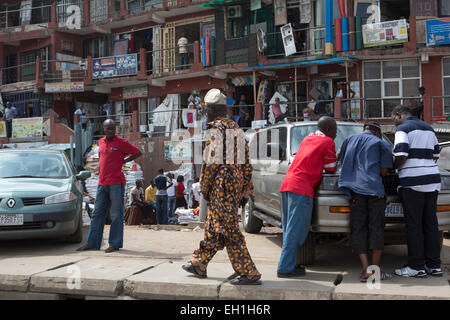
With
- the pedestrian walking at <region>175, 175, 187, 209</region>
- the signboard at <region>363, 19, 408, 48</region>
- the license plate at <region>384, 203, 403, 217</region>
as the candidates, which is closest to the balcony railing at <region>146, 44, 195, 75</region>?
the signboard at <region>363, 19, 408, 48</region>

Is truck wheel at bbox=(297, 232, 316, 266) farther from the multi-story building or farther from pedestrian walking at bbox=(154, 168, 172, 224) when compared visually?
the multi-story building

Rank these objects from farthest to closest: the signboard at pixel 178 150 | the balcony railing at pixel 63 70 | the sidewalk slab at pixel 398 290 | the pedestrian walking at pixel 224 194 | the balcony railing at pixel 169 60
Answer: the balcony railing at pixel 63 70
the balcony railing at pixel 169 60
the signboard at pixel 178 150
the pedestrian walking at pixel 224 194
the sidewalk slab at pixel 398 290

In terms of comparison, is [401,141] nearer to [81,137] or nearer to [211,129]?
[211,129]

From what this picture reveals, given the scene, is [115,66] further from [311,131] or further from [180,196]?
[311,131]

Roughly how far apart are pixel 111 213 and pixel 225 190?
8.63 feet

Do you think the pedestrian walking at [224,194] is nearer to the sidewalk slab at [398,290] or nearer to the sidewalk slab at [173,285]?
the sidewalk slab at [173,285]

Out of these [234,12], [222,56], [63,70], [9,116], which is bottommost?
[9,116]

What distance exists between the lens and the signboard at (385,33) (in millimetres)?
18766

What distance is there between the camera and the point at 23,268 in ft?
18.6

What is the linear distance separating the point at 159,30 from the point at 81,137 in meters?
7.52

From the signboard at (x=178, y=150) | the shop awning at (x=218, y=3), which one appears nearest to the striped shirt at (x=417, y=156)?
the signboard at (x=178, y=150)

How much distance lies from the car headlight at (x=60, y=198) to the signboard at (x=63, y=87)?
20007 mm

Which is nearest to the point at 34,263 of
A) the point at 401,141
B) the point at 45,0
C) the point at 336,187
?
the point at 336,187

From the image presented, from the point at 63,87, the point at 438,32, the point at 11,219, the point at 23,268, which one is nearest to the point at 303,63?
the point at 438,32
